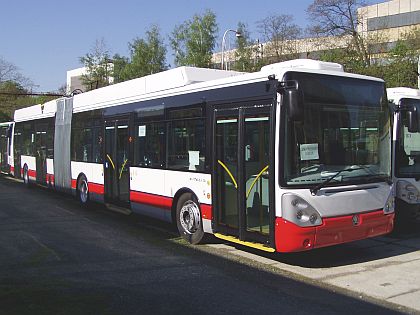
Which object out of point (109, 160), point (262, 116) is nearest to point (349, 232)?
point (262, 116)

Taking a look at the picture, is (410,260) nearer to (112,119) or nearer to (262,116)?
(262,116)

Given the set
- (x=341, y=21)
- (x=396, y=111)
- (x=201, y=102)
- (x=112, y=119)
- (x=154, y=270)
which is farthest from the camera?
(x=341, y=21)

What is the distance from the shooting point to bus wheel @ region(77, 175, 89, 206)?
13.5 m

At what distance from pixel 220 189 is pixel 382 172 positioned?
2.55 metres

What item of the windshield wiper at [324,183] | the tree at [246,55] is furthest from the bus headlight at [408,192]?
the tree at [246,55]

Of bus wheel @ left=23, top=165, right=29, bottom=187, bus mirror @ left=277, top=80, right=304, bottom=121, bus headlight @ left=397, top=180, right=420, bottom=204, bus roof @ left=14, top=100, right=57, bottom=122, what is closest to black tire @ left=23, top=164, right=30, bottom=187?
bus wheel @ left=23, top=165, right=29, bottom=187

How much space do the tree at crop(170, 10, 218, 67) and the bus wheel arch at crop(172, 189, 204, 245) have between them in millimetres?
31757

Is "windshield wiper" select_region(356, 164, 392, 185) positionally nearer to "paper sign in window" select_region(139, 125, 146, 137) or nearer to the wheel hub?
the wheel hub

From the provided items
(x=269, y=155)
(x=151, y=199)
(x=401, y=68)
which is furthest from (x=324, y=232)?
(x=401, y=68)

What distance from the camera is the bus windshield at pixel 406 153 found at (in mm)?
9547

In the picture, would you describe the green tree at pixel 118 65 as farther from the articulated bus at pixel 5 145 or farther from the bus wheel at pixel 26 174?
the bus wheel at pixel 26 174

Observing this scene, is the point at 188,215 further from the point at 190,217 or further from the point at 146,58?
the point at 146,58

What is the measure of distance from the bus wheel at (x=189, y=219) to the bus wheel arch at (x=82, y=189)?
5054mm

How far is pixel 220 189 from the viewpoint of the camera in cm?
798
